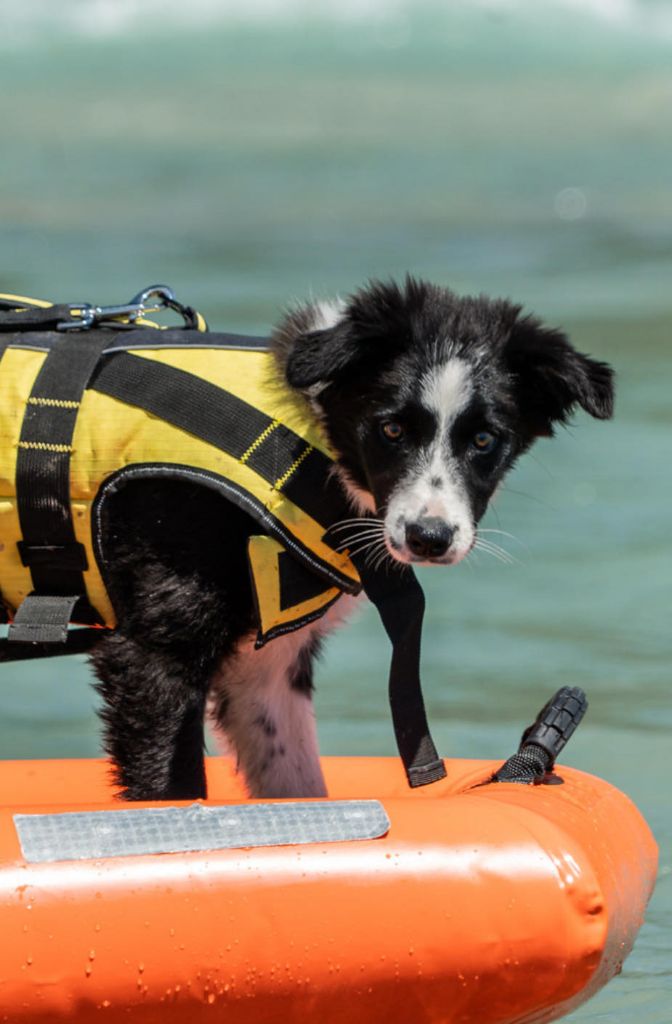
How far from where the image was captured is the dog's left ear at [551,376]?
4027mm

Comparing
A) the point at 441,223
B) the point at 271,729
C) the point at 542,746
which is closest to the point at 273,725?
the point at 271,729

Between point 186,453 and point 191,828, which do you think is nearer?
point 191,828

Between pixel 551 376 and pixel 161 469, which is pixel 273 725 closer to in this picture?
pixel 161 469

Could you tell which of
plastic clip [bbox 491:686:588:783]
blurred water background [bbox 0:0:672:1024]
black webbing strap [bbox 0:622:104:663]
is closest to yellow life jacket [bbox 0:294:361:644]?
black webbing strap [bbox 0:622:104:663]

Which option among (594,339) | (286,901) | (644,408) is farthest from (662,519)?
(286,901)

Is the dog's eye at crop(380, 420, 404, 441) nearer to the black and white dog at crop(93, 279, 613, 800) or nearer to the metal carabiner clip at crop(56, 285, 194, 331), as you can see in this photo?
the black and white dog at crop(93, 279, 613, 800)

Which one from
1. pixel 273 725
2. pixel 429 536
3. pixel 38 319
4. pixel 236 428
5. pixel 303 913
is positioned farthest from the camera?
pixel 273 725

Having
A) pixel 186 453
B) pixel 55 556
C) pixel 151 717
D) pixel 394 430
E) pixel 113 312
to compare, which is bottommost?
pixel 151 717

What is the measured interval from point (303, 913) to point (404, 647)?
2.77ft

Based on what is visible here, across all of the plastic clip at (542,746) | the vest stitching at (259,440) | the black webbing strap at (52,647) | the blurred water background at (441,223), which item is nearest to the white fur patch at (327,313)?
the vest stitching at (259,440)

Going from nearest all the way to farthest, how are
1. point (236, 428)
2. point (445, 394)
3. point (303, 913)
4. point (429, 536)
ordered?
point (303, 913), point (429, 536), point (445, 394), point (236, 428)

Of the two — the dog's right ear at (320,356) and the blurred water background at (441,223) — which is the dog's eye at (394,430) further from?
the blurred water background at (441,223)

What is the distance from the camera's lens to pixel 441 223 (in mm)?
16594

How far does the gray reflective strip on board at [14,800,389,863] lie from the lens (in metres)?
3.44
